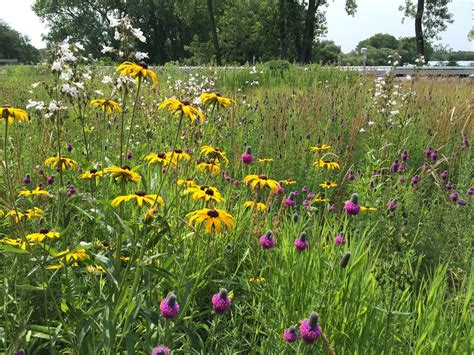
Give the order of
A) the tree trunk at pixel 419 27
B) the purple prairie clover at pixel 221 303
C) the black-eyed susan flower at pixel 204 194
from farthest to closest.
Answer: the tree trunk at pixel 419 27
the black-eyed susan flower at pixel 204 194
the purple prairie clover at pixel 221 303

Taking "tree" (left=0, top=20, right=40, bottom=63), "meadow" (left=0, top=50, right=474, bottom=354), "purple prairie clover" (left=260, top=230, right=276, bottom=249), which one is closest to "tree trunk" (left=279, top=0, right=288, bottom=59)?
"meadow" (left=0, top=50, right=474, bottom=354)

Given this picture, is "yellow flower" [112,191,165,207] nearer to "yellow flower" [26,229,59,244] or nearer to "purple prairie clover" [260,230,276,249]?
"yellow flower" [26,229,59,244]

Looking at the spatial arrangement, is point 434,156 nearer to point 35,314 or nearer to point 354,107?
point 354,107

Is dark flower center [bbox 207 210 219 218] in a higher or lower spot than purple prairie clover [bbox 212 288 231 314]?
higher

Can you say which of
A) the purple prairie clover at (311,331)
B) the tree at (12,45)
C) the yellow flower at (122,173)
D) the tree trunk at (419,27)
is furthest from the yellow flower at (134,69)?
the tree at (12,45)

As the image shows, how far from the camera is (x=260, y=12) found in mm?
36719

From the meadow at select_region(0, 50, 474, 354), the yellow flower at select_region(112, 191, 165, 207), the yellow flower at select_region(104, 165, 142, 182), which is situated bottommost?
the meadow at select_region(0, 50, 474, 354)

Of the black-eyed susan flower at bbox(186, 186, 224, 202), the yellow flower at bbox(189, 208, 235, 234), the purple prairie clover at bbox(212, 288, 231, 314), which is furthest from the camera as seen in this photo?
the black-eyed susan flower at bbox(186, 186, 224, 202)

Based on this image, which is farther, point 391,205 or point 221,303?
point 391,205

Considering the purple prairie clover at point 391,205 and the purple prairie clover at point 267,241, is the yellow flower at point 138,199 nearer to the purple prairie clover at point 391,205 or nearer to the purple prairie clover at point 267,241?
the purple prairie clover at point 267,241

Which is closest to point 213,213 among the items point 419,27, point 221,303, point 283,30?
point 221,303

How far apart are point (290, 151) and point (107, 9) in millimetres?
43276

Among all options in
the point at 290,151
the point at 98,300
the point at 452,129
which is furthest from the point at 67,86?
the point at 452,129

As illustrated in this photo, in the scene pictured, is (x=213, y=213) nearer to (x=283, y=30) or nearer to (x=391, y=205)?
(x=391, y=205)
